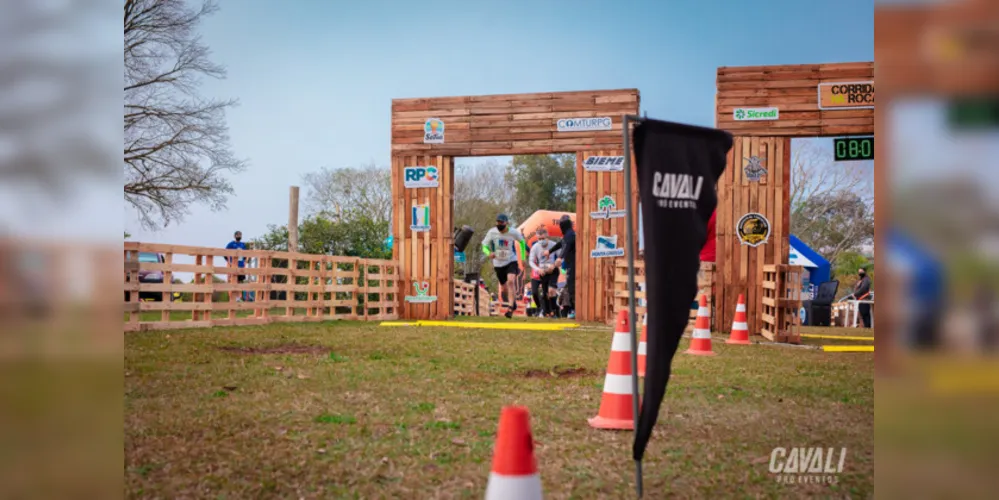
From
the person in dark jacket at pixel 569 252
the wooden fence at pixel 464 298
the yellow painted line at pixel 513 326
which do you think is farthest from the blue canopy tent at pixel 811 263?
the yellow painted line at pixel 513 326

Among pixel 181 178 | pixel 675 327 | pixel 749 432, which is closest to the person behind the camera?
pixel 675 327

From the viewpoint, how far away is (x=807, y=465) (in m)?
3.79

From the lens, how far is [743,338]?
1072 centimetres

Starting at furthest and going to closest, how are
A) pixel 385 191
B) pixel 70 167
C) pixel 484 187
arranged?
pixel 484 187, pixel 385 191, pixel 70 167

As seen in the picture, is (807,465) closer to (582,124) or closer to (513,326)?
(513,326)

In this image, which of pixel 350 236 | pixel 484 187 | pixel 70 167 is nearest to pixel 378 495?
pixel 70 167

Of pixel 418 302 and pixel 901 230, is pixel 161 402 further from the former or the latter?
pixel 418 302

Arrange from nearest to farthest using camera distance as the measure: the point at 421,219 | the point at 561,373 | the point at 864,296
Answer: the point at 561,373
the point at 421,219
the point at 864,296

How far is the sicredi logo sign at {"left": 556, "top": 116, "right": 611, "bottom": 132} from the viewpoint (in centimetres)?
1427

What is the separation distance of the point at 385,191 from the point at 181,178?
13.2m

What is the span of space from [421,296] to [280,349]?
6.92 m

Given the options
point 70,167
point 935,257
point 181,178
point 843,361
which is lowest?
point 843,361

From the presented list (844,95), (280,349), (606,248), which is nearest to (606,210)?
(606,248)

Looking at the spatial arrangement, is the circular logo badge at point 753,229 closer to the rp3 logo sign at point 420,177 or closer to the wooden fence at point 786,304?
the wooden fence at point 786,304
